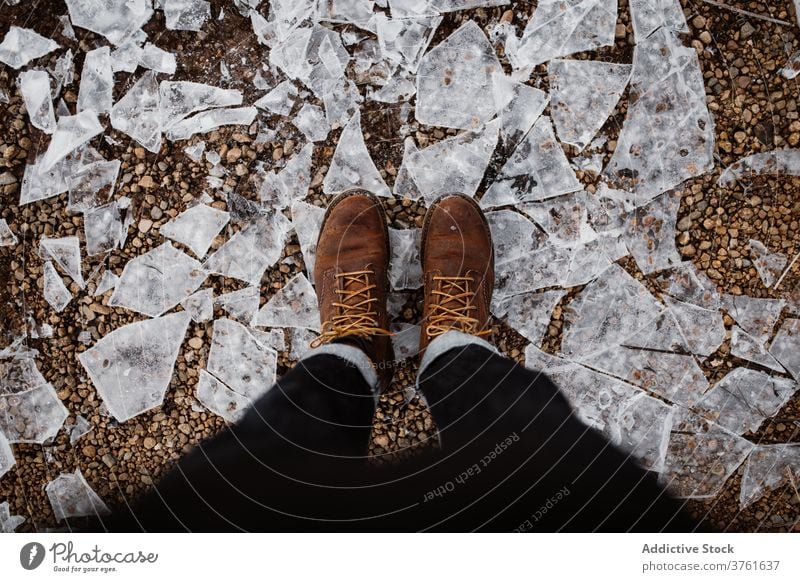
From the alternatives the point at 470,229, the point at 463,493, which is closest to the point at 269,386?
the point at 463,493

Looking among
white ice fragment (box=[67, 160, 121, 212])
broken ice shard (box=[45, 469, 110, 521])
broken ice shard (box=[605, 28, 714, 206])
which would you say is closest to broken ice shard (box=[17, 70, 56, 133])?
white ice fragment (box=[67, 160, 121, 212])

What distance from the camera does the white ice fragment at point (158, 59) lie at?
160cm

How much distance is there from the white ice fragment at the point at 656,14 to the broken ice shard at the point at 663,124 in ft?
0.06

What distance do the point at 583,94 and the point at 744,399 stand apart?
955 mm

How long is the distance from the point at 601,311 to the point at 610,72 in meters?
0.66

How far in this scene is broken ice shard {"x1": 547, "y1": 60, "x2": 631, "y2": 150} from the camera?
1540 mm

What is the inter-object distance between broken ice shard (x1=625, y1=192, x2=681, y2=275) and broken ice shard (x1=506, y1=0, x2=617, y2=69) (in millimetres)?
463

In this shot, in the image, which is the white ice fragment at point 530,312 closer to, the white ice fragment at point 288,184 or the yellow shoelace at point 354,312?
the yellow shoelace at point 354,312

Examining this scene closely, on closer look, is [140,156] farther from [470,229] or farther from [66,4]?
[470,229]

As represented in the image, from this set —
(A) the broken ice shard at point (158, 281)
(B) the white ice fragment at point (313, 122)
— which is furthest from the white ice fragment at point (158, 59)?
(A) the broken ice shard at point (158, 281)

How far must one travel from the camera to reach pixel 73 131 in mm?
1609

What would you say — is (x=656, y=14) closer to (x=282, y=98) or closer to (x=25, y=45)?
(x=282, y=98)

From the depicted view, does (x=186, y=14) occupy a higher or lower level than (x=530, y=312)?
higher

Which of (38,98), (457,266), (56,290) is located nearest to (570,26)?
(457,266)
